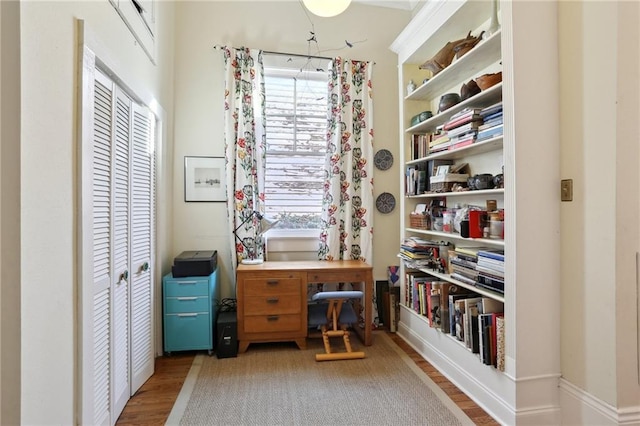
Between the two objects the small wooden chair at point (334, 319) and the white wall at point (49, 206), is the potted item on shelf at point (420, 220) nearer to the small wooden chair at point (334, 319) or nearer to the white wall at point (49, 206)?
the small wooden chair at point (334, 319)

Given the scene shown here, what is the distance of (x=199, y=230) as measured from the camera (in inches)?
118

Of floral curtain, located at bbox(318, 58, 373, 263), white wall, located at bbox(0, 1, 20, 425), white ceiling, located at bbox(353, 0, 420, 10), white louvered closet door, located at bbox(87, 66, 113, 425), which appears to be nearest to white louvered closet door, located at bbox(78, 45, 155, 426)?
white louvered closet door, located at bbox(87, 66, 113, 425)

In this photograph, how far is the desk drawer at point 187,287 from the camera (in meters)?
2.46

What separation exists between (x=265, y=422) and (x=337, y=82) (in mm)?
2850

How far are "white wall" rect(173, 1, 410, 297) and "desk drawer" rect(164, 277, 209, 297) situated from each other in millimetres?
549

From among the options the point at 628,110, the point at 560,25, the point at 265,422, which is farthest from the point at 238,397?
the point at 560,25

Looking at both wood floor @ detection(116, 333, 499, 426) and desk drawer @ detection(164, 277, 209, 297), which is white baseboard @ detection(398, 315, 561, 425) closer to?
wood floor @ detection(116, 333, 499, 426)

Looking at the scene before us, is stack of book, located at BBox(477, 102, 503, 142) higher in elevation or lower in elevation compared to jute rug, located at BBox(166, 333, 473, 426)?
higher

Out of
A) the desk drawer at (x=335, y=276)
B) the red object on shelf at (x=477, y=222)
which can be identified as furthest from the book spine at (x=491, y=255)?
the desk drawer at (x=335, y=276)

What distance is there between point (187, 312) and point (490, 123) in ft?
8.42

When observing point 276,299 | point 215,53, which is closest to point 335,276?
point 276,299

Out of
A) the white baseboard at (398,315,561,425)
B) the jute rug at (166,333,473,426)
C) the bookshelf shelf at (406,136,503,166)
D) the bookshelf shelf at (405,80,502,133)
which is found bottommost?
the jute rug at (166,333,473,426)

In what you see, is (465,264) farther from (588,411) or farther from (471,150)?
(588,411)

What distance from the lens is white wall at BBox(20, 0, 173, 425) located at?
101 cm
